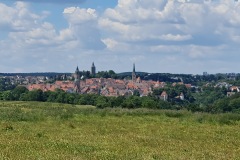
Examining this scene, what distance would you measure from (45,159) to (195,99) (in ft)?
471

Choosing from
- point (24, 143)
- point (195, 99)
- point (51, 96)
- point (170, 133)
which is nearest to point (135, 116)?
point (170, 133)

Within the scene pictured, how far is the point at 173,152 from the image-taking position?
1694 centimetres

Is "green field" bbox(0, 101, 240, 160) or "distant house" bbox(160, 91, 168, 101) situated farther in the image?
"distant house" bbox(160, 91, 168, 101)

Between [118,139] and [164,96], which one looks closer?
[118,139]

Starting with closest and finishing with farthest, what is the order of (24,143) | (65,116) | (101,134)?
(24,143) < (101,134) < (65,116)

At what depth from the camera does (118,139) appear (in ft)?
67.3

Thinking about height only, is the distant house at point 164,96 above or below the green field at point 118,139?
below

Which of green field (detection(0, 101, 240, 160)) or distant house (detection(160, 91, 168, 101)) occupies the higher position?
green field (detection(0, 101, 240, 160))

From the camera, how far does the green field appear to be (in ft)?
52.2

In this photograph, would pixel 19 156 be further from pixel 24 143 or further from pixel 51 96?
pixel 51 96

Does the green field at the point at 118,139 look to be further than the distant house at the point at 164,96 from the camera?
No

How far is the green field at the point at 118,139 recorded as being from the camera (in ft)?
52.2

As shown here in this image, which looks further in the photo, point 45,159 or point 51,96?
point 51,96

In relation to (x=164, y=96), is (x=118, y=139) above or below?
above
